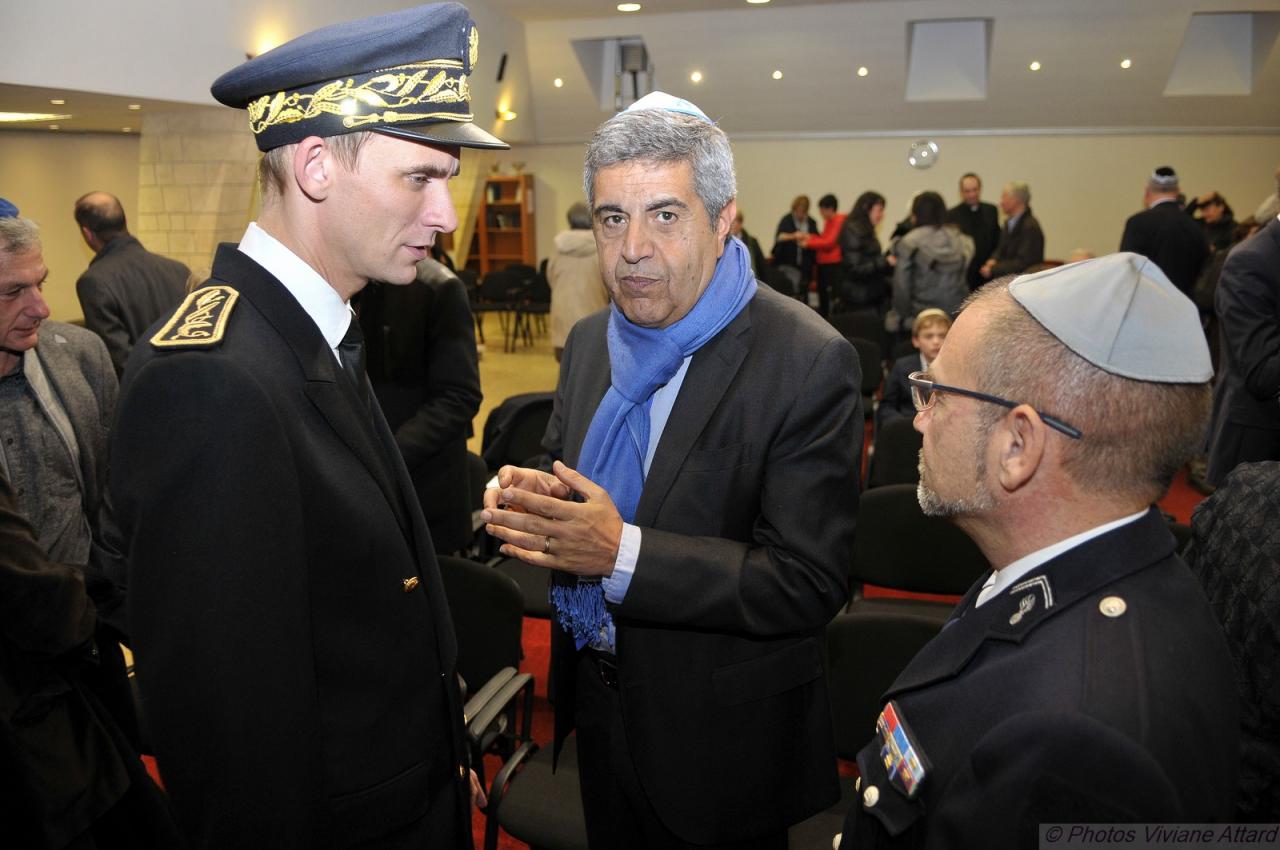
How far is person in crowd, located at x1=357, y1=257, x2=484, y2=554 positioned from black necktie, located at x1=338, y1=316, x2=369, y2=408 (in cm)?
165

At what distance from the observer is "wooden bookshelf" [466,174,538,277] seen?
1605cm

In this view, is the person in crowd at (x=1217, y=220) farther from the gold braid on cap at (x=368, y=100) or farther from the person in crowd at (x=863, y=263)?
the gold braid on cap at (x=368, y=100)

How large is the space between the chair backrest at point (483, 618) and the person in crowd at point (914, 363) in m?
2.43

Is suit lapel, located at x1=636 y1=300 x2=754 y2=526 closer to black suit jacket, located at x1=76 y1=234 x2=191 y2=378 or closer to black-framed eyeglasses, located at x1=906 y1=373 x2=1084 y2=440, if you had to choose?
black-framed eyeglasses, located at x1=906 y1=373 x2=1084 y2=440

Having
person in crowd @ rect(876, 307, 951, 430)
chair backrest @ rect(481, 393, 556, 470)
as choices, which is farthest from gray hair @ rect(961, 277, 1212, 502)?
person in crowd @ rect(876, 307, 951, 430)

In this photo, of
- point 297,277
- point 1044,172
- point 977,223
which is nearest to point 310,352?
point 297,277

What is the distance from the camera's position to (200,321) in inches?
46.2

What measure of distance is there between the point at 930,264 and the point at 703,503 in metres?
6.21

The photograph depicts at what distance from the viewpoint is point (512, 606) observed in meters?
2.60

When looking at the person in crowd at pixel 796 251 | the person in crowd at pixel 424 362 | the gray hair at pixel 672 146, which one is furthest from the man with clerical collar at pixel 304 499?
the person in crowd at pixel 796 251

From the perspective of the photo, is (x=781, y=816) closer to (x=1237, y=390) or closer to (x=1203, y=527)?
(x=1203, y=527)

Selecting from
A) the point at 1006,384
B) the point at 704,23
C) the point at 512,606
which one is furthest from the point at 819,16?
the point at 1006,384

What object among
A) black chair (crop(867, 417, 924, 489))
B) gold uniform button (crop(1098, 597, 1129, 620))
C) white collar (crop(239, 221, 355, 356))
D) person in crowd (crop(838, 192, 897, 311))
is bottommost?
black chair (crop(867, 417, 924, 489))

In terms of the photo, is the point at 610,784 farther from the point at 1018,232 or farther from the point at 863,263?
the point at 1018,232
